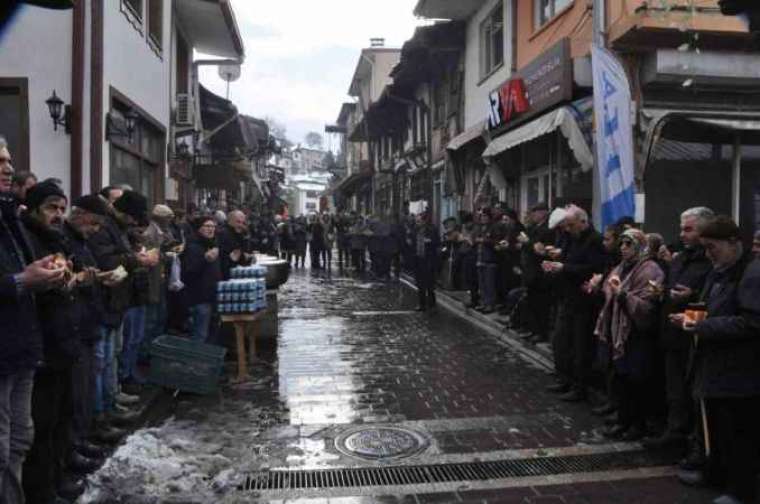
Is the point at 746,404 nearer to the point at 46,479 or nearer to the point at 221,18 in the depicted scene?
Answer: the point at 46,479

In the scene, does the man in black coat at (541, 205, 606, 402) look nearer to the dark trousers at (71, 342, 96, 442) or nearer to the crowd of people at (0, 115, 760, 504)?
the crowd of people at (0, 115, 760, 504)

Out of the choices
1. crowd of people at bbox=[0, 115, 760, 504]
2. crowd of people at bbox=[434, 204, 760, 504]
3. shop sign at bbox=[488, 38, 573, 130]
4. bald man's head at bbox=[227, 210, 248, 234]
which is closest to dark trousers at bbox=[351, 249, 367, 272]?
shop sign at bbox=[488, 38, 573, 130]

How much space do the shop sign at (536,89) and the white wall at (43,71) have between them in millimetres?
7020

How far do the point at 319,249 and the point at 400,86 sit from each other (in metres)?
6.25

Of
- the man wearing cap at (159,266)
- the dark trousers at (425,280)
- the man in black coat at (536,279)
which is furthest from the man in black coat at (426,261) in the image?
the man wearing cap at (159,266)

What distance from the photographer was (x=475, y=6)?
16.4 metres

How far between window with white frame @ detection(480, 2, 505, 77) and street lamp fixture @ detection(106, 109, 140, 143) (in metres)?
7.47

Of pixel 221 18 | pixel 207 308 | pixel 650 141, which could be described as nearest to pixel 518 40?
pixel 650 141

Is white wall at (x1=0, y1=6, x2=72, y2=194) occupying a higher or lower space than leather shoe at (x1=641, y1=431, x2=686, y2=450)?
higher

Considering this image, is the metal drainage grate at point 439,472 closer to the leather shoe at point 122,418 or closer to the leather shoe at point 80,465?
the leather shoe at point 80,465

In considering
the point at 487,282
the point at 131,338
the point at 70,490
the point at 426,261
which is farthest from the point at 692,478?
the point at 426,261

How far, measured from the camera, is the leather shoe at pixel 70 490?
4344 millimetres

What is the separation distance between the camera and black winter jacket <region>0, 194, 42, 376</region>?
3395 mm

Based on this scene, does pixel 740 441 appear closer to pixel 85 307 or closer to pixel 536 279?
pixel 85 307
